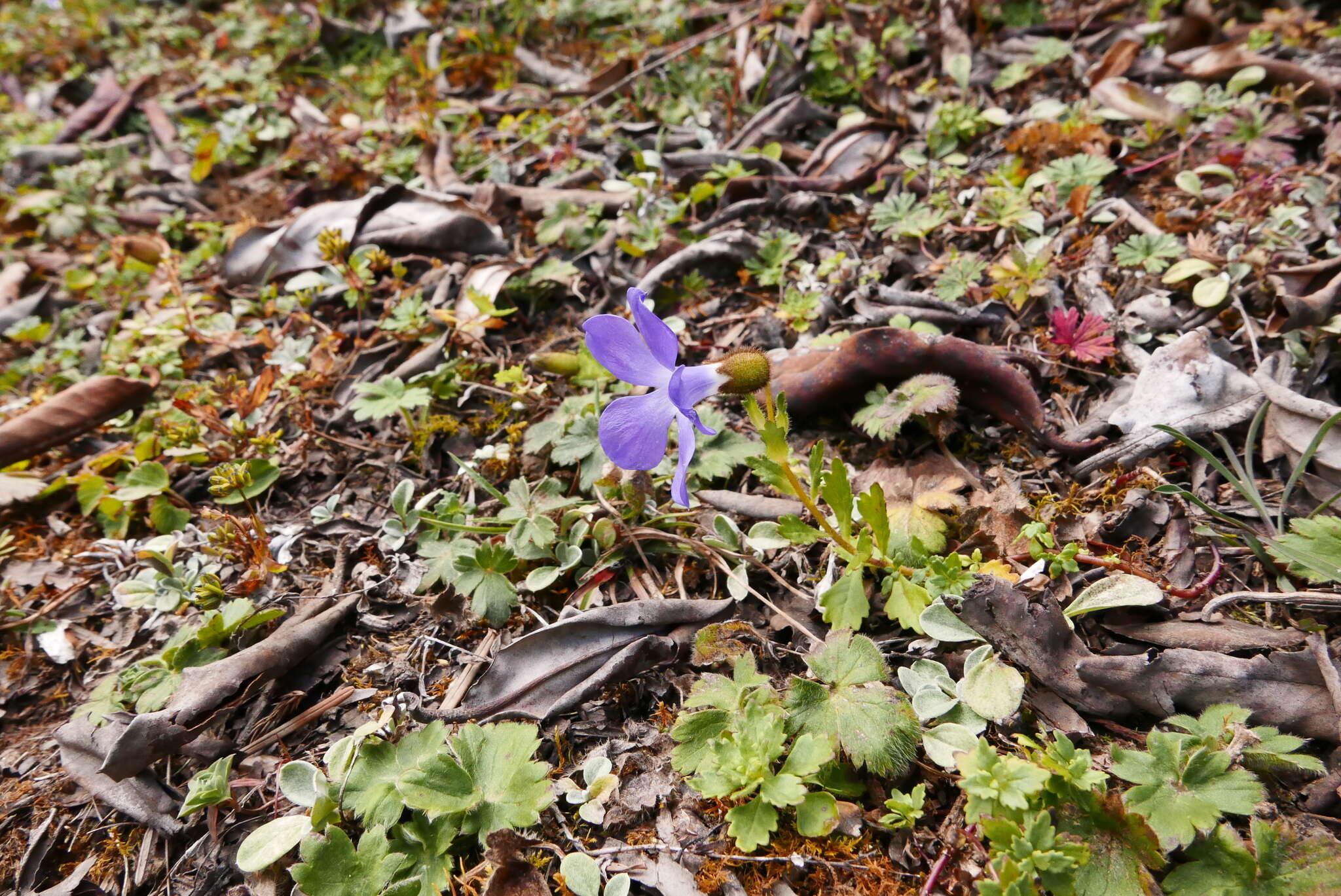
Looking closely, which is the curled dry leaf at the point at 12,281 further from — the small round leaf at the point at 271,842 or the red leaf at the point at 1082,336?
the red leaf at the point at 1082,336

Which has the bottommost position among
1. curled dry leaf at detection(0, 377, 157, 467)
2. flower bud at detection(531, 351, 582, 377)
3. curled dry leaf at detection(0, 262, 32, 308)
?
flower bud at detection(531, 351, 582, 377)

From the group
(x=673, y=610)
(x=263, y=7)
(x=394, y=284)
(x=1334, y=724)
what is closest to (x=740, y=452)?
(x=673, y=610)

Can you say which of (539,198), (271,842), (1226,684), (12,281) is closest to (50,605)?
(271,842)

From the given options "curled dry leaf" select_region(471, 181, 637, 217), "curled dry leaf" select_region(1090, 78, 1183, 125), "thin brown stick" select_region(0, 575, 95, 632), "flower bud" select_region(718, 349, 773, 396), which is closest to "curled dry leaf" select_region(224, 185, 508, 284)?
"curled dry leaf" select_region(471, 181, 637, 217)

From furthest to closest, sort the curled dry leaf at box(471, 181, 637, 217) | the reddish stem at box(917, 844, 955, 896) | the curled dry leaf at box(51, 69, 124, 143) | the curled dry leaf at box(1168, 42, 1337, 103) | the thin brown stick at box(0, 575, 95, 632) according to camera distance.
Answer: the curled dry leaf at box(51, 69, 124, 143), the curled dry leaf at box(471, 181, 637, 217), the curled dry leaf at box(1168, 42, 1337, 103), the thin brown stick at box(0, 575, 95, 632), the reddish stem at box(917, 844, 955, 896)

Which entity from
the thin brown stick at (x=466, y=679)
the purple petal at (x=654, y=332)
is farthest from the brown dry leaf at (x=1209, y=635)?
the thin brown stick at (x=466, y=679)

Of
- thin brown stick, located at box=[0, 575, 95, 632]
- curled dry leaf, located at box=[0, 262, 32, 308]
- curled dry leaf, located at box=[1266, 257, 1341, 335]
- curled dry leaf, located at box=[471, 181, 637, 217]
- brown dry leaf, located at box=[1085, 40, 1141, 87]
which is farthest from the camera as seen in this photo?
curled dry leaf, located at box=[0, 262, 32, 308]

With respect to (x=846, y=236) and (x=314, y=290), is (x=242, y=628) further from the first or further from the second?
(x=846, y=236)

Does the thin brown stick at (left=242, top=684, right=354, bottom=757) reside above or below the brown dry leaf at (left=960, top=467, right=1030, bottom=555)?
below

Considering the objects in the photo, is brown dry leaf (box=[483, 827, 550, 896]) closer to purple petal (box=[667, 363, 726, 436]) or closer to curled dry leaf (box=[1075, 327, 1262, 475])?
purple petal (box=[667, 363, 726, 436])
